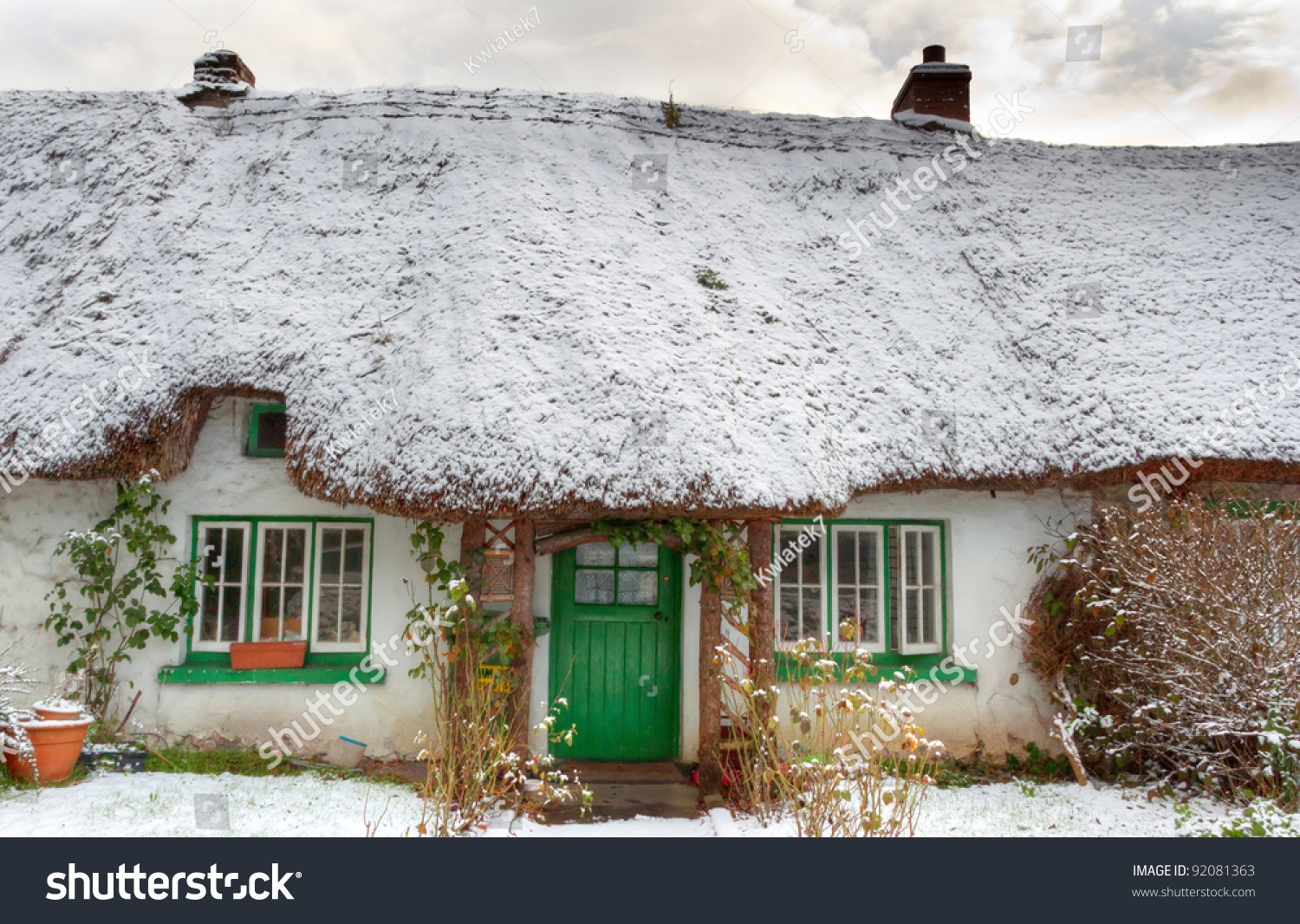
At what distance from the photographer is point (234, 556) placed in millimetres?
5254

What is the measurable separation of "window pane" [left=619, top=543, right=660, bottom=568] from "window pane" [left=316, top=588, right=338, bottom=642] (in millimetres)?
2103

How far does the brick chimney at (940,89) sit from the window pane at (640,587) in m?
5.57

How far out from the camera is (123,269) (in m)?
5.26

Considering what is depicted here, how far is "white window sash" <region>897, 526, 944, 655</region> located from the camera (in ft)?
17.8

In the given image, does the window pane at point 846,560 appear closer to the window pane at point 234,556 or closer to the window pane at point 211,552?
the window pane at point 234,556

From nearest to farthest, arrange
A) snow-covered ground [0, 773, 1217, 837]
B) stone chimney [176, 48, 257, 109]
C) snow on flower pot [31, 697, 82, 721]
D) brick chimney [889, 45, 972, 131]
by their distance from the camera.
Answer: snow-covered ground [0, 773, 1217, 837], snow on flower pot [31, 697, 82, 721], stone chimney [176, 48, 257, 109], brick chimney [889, 45, 972, 131]

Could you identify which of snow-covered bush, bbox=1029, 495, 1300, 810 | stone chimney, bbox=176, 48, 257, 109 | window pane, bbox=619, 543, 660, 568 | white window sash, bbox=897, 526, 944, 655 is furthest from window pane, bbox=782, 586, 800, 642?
stone chimney, bbox=176, 48, 257, 109

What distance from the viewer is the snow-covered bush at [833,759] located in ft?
11.1

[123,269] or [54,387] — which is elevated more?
[123,269]

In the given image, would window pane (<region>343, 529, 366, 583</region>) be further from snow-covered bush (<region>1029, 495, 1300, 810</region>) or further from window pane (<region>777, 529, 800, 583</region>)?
snow-covered bush (<region>1029, 495, 1300, 810</region>)

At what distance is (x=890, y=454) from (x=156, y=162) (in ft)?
20.7

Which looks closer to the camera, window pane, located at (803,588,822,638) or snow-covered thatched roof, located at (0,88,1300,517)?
snow-covered thatched roof, located at (0,88,1300,517)
